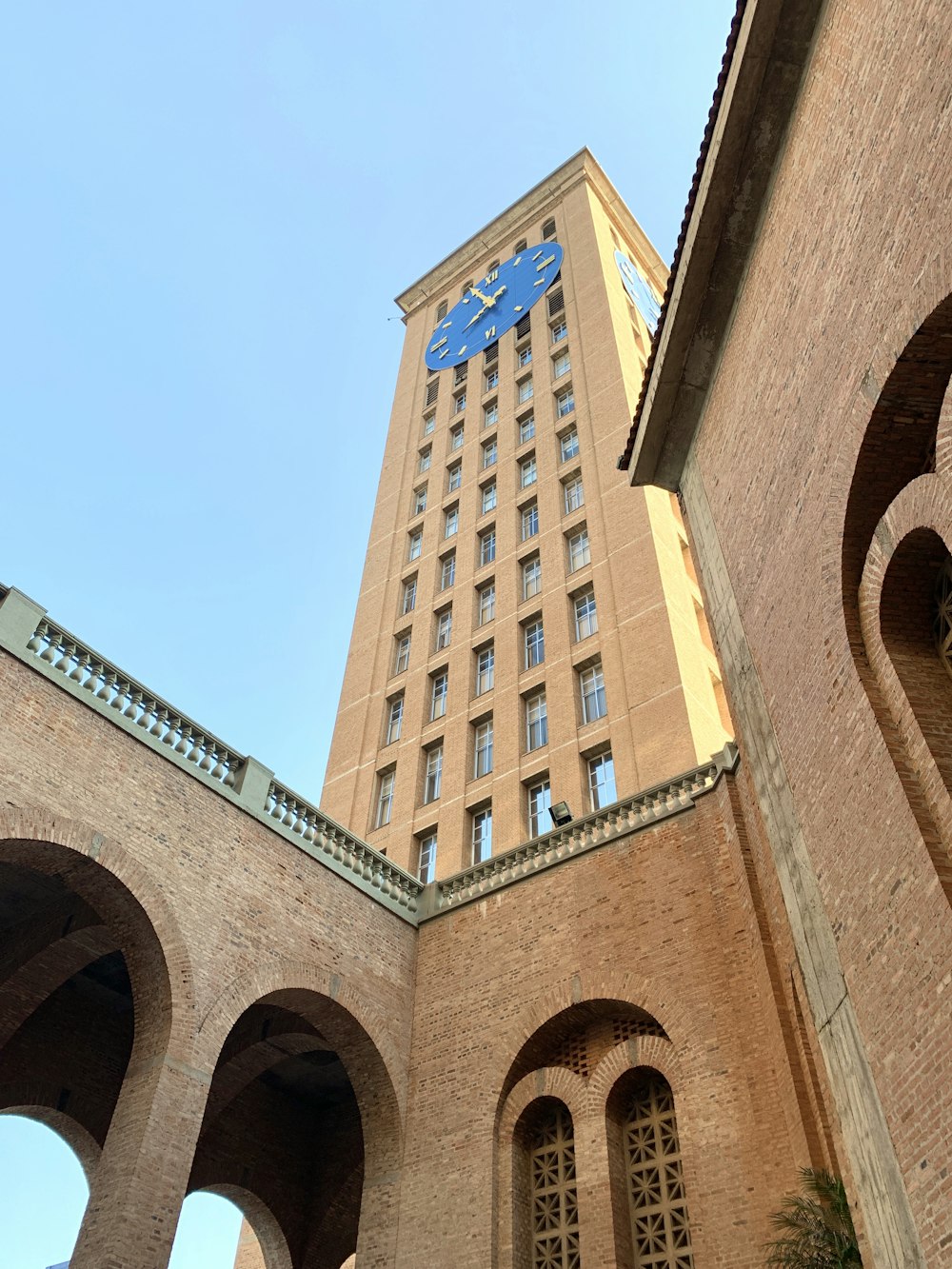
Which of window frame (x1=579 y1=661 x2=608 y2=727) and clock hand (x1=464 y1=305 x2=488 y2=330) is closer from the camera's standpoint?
window frame (x1=579 y1=661 x2=608 y2=727)

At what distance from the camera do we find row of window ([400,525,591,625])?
87.7 ft

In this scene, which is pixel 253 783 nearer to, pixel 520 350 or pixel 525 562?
pixel 525 562

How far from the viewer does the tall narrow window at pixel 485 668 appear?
26.1 m

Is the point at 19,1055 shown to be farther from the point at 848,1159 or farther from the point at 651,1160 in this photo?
the point at 848,1159

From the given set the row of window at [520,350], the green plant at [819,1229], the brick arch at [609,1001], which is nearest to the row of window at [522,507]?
the row of window at [520,350]

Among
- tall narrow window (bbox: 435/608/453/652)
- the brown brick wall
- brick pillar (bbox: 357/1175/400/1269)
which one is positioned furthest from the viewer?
tall narrow window (bbox: 435/608/453/652)

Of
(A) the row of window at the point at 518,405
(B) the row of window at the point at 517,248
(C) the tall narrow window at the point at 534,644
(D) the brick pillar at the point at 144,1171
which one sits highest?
(B) the row of window at the point at 517,248

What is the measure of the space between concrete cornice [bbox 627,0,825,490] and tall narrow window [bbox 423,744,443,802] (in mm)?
13319

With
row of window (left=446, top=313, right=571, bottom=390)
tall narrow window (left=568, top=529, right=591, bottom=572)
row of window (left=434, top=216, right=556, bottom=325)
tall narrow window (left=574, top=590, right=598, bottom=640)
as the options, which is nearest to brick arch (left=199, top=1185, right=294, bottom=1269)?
tall narrow window (left=574, top=590, right=598, bottom=640)

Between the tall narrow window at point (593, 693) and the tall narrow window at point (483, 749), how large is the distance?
2.76 metres

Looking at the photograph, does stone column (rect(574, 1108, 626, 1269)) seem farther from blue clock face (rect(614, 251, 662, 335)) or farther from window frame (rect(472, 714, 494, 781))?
blue clock face (rect(614, 251, 662, 335))

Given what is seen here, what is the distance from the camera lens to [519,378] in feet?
112

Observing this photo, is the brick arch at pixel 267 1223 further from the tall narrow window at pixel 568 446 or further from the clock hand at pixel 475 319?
the clock hand at pixel 475 319

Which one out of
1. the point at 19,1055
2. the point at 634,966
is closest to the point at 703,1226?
the point at 634,966
